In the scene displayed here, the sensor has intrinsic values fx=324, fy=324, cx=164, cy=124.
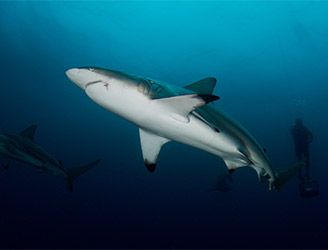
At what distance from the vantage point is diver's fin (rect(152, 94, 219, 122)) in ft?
11.0

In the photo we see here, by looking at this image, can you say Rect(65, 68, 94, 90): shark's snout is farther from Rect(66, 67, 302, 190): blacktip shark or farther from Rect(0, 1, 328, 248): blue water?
Rect(0, 1, 328, 248): blue water

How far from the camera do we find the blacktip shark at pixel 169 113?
3.37 meters

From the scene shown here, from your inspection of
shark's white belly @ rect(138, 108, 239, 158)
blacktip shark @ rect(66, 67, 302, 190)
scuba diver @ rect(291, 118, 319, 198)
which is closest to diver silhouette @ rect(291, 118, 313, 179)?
scuba diver @ rect(291, 118, 319, 198)

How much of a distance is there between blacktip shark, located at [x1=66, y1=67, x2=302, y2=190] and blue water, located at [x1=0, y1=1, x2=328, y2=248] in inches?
488

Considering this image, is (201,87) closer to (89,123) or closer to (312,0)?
(312,0)

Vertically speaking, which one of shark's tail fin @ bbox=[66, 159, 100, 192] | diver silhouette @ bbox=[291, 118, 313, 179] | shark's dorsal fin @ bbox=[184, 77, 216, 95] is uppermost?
diver silhouette @ bbox=[291, 118, 313, 179]

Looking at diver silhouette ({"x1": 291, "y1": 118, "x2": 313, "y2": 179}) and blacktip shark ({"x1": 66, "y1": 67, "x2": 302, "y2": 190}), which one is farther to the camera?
diver silhouette ({"x1": 291, "y1": 118, "x2": 313, "y2": 179})

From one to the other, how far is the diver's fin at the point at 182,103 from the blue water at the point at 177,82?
13498 mm

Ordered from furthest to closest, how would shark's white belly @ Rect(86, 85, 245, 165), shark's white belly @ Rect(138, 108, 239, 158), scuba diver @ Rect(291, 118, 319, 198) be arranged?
1. scuba diver @ Rect(291, 118, 319, 198)
2. shark's white belly @ Rect(138, 108, 239, 158)
3. shark's white belly @ Rect(86, 85, 245, 165)

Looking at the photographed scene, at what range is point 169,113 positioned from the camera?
369 centimetres

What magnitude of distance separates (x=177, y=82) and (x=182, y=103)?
54497 mm

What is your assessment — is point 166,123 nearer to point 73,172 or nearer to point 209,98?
point 209,98

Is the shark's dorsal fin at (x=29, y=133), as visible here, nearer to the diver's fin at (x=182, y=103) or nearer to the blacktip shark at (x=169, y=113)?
the blacktip shark at (x=169, y=113)

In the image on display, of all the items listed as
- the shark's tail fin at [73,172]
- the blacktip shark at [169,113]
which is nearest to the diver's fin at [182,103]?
the blacktip shark at [169,113]
